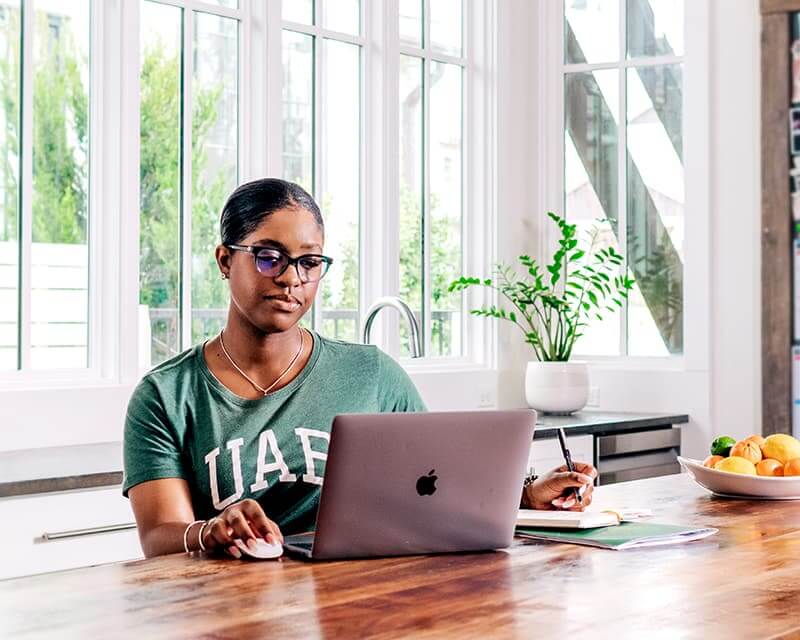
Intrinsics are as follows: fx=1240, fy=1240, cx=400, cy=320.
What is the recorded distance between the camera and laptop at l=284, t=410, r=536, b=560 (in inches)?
70.1

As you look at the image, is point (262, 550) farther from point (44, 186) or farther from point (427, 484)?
point (44, 186)

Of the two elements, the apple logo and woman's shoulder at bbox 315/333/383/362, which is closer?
the apple logo

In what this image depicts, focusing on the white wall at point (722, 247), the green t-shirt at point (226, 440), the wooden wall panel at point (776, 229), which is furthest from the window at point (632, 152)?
the green t-shirt at point (226, 440)

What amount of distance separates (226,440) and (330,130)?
8.12 feet

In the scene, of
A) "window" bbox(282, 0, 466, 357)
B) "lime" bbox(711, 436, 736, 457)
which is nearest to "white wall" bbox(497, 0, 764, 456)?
"window" bbox(282, 0, 466, 357)

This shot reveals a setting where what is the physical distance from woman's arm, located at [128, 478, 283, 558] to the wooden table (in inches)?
1.9

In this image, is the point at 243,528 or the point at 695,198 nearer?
the point at 243,528

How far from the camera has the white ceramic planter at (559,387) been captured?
4.62 m

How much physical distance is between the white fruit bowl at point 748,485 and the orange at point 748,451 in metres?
0.07

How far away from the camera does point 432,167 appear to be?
4887mm

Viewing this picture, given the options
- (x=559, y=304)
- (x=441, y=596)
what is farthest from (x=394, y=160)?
(x=441, y=596)

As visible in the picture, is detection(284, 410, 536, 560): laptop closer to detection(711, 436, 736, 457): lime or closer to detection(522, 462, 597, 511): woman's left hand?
detection(522, 462, 597, 511): woman's left hand

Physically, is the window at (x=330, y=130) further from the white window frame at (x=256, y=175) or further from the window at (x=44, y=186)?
the window at (x=44, y=186)

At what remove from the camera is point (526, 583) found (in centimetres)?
169
